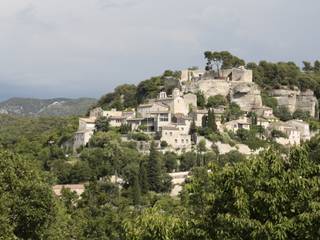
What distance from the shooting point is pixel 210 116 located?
72562mm

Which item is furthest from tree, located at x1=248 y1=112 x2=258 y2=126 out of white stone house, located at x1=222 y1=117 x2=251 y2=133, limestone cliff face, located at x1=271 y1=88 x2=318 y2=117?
limestone cliff face, located at x1=271 y1=88 x2=318 y2=117

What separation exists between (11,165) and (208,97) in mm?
53490

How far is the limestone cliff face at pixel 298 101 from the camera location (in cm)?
8525

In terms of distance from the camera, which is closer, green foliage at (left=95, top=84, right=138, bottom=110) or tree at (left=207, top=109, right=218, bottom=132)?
tree at (left=207, top=109, right=218, bottom=132)

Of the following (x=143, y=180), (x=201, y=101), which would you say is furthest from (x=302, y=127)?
(x=143, y=180)

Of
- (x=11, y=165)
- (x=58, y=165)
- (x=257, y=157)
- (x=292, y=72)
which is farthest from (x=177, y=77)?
(x=257, y=157)

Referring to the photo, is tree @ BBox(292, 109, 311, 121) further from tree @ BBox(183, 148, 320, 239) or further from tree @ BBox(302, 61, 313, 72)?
tree @ BBox(183, 148, 320, 239)

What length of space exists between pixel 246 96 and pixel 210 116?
10.3 metres

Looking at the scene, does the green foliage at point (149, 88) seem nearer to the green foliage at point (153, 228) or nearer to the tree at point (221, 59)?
the tree at point (221, 59)

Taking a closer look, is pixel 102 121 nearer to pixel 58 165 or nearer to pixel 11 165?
pixel 58 165

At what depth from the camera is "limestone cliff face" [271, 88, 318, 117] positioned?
3356 inches

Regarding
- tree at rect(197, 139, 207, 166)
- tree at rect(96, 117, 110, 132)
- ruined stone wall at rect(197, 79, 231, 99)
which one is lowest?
tree at rect(197, 139, 207, 166)

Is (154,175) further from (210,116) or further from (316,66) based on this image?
(316,66)

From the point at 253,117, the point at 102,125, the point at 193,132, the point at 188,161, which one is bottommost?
the point at 188,161
